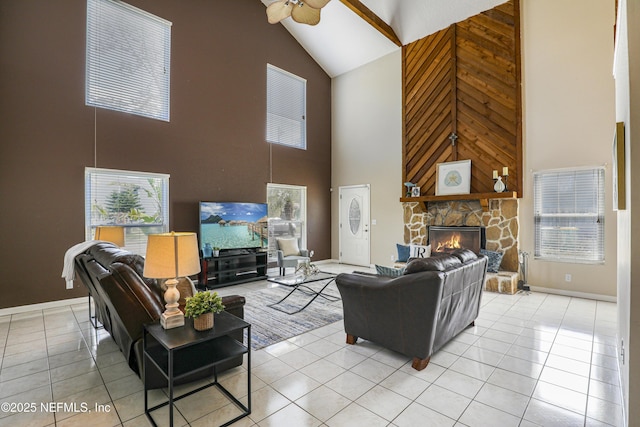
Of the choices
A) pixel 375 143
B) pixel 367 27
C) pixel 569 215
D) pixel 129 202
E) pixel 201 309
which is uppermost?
pixel 367 27

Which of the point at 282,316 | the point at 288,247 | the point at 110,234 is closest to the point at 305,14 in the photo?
the point at 110,234

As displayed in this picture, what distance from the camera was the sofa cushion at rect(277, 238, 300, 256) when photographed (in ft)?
21.7

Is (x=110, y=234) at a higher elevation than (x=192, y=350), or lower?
higher

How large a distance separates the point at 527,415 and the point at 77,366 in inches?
140

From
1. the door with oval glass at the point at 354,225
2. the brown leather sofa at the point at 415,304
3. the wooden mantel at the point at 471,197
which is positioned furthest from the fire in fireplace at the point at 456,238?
the brown leather sofa at the point at 415,304

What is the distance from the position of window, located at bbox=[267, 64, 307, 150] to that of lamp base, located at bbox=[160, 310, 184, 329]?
5343 mm

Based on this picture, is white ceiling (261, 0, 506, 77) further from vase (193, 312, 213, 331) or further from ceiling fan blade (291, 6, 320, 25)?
vase (193, 312, 213, 331)

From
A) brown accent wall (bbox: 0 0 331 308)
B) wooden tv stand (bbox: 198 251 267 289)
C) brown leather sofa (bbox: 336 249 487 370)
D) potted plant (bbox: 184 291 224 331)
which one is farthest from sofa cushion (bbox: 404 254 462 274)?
brown accent wall (bbox: 0 0 331 308)

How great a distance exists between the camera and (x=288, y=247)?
21.8 ft

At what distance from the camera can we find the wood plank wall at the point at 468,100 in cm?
543

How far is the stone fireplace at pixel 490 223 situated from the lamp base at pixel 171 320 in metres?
4.92

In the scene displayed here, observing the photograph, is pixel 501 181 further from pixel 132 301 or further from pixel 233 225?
pixel 132 301

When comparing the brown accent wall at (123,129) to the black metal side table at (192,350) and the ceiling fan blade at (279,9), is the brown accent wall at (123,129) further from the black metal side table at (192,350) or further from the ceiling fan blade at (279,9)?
the black metal side table at (192,350)

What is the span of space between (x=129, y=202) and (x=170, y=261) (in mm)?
3765
